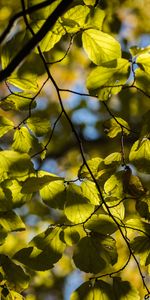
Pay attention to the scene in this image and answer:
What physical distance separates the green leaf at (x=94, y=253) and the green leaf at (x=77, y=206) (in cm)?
6

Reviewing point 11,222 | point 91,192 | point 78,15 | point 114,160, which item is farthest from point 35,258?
point 78,15

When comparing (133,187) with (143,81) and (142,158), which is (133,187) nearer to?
(142,158)

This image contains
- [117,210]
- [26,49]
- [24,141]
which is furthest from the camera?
[24,141]

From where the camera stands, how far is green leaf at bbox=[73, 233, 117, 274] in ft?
4.43

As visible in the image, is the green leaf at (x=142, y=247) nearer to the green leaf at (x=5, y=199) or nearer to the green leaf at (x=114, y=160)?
the green leaf at (x=114, y=160)

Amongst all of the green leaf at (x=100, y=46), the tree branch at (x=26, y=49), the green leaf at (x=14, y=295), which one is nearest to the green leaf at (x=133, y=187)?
the green leaf at (x=100, y=46)

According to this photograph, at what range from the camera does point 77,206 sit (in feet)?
4.46

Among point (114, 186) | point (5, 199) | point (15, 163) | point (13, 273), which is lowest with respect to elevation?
point (13, 273)

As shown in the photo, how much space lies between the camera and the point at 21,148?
152cm

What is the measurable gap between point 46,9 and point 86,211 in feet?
1.80

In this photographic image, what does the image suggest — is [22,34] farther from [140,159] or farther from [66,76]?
[66,76]

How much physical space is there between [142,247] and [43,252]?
27 cm

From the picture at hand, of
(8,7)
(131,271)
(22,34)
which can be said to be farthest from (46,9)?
(131,271)

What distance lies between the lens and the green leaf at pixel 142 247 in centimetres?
136
